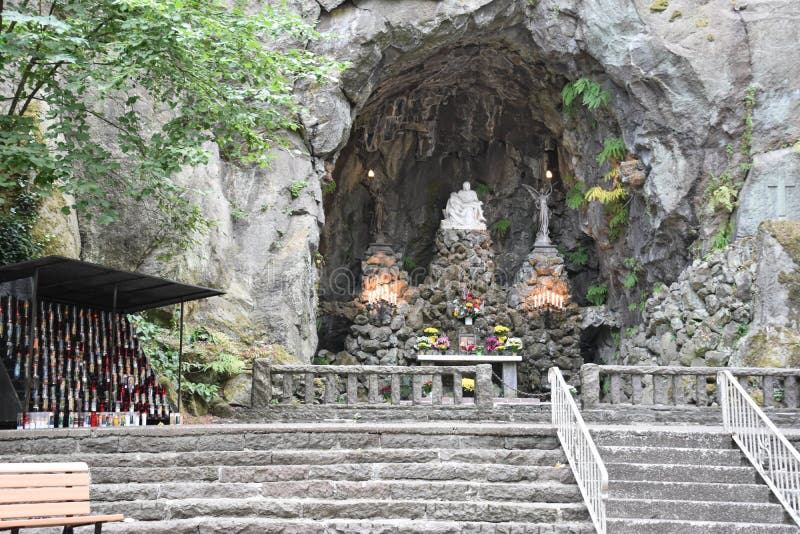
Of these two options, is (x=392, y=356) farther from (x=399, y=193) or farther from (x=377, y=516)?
(x=377, y=516)

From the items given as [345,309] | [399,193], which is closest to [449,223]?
[399,193]

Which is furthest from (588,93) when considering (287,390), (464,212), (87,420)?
(87,420)

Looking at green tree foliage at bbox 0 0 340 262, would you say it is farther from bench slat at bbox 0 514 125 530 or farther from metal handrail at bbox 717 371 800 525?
metal handrail at bbox 717 371 800 525

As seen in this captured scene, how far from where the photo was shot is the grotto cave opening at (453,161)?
2325 cm

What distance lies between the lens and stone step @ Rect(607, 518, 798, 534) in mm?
8047

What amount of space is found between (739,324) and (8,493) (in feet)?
50.5

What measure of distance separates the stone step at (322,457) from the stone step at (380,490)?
0.38 m

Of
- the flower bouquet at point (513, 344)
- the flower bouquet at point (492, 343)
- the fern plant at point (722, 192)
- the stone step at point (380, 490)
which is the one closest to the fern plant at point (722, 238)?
the fern plant at point (722, 192)

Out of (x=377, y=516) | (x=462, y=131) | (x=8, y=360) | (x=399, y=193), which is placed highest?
(x=462, y=131)

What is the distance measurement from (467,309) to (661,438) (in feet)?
45.4

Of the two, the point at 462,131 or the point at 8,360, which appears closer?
the point at 8,360

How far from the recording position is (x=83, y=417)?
10195 mm

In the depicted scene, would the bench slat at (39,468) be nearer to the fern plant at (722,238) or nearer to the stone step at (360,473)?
the stone step at (360,473)

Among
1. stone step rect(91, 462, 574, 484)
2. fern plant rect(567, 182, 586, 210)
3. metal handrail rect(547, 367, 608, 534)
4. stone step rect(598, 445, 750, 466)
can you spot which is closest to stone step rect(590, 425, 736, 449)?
stone step rect(598, 445, 750, 466)
